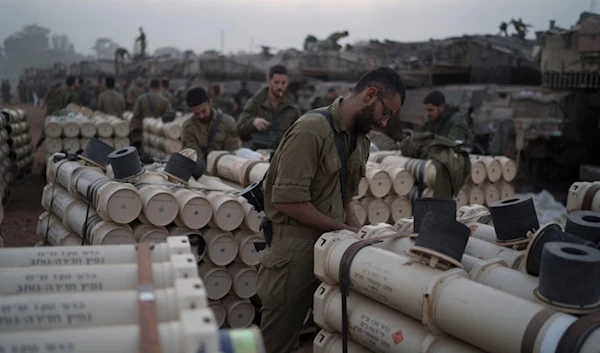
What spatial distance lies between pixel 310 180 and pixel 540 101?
35.4ft

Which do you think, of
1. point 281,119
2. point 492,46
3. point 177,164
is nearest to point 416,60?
point 492,46

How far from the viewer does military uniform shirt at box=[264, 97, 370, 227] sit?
3494 millimetres

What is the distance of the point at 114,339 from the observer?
174cm

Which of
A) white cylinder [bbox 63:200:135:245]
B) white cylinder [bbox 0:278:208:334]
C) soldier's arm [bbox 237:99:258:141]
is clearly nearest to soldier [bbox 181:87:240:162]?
soldier's arm [bbox 237:99:258:141]

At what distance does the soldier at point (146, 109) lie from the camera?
14.1m

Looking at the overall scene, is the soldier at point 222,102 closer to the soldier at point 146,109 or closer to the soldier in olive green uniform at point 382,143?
the soldier at point 146,109

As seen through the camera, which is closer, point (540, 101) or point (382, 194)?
point (382, 194)

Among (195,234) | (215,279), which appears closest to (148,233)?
(195,234)

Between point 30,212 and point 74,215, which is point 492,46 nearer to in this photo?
point 30,212

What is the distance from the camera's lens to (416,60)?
19781mm

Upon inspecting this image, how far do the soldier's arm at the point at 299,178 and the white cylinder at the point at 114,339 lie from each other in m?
1.73

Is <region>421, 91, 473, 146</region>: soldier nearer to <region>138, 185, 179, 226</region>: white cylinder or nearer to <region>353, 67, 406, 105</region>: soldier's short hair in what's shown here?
<region>138, 185, 179, 226</region>: white cylinder

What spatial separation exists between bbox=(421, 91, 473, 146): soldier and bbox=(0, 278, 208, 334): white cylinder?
6.17m

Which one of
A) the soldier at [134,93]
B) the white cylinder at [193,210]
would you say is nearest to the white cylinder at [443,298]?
the white cylinder at [193,210]
